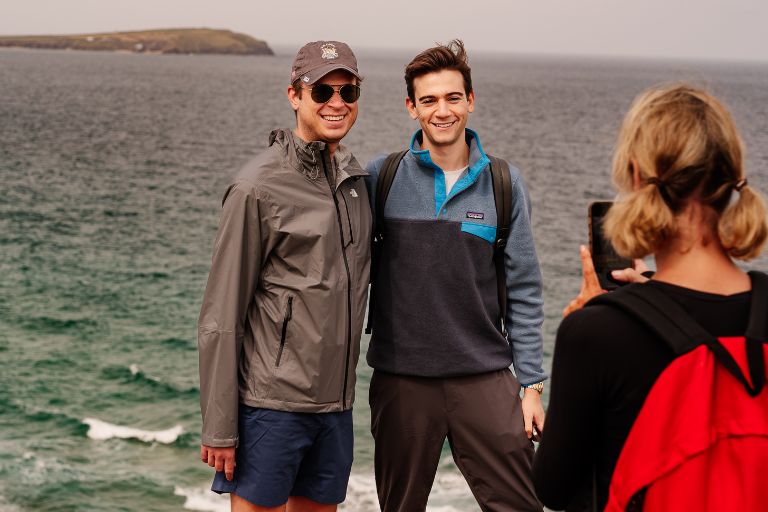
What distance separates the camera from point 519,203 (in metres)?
5.29

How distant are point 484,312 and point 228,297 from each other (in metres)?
1.55

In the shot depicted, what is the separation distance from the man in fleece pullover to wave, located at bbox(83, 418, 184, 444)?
1545cm

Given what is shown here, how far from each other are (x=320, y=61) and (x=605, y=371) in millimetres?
2817

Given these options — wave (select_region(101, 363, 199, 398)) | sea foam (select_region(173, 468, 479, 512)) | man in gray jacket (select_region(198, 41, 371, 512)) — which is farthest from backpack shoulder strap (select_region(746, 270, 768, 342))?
wave (select_region(101, 363, 199, 398))

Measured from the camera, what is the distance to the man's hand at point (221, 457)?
15.1ft

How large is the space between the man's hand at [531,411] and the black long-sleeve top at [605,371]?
2259 mm

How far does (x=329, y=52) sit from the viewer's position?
501 cm

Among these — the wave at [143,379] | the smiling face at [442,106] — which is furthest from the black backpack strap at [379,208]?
the wave at [143,379]

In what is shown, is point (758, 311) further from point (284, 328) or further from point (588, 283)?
point (284, 328)

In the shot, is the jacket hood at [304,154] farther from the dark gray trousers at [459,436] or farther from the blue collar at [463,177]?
the dark gray trousers at [459,436]

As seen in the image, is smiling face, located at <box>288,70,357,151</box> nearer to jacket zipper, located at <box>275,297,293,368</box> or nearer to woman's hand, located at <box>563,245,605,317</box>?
jacket zipper, located at <box>275,297,293,368</box>

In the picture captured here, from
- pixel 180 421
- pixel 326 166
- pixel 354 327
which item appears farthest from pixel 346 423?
pixel 180 421

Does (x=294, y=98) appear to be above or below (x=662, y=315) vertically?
above

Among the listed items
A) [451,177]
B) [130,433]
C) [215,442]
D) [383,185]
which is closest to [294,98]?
[383,185]
